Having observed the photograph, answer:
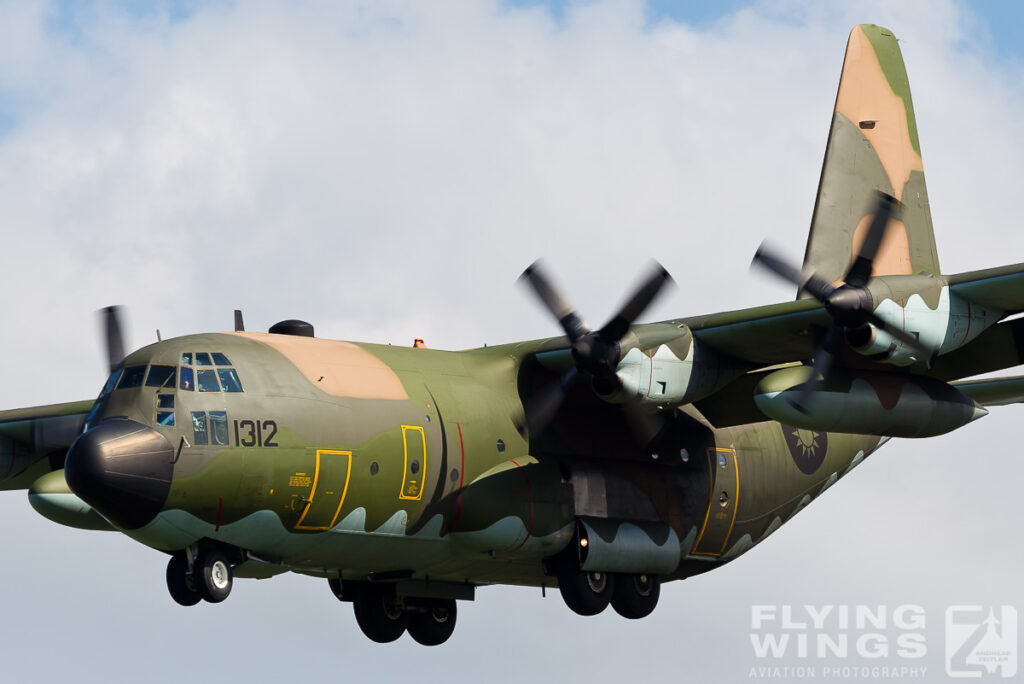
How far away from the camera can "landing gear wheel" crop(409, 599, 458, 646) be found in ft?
79.8

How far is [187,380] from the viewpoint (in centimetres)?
1972

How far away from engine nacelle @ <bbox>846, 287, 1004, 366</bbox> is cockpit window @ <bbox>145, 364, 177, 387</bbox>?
8.90 meters

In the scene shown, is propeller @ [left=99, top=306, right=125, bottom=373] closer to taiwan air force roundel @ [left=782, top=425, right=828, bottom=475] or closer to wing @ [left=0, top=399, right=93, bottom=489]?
wing @ [left=0, top=399, right=93, bottom=489]

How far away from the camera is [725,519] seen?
81.9ft

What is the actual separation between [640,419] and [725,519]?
2200 mm

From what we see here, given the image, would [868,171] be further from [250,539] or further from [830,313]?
[250,539]

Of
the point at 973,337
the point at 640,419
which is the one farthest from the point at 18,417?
the point at 973,337

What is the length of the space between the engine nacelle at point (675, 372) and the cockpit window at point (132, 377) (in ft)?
21.2

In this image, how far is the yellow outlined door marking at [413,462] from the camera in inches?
827

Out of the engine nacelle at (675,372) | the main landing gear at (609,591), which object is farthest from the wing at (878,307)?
the main landing gear at (609,591)

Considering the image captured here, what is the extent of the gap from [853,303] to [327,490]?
7286 mm

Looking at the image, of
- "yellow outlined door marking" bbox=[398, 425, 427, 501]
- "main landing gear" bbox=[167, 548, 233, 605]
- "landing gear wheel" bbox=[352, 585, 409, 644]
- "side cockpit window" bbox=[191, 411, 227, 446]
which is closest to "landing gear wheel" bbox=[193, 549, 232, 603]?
"main landing gear" bbox=[167, 548, 233, 605]

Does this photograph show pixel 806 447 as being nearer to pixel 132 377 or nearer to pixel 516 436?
pixel 516 436

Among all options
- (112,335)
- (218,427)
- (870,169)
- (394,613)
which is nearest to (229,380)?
(218,427)
